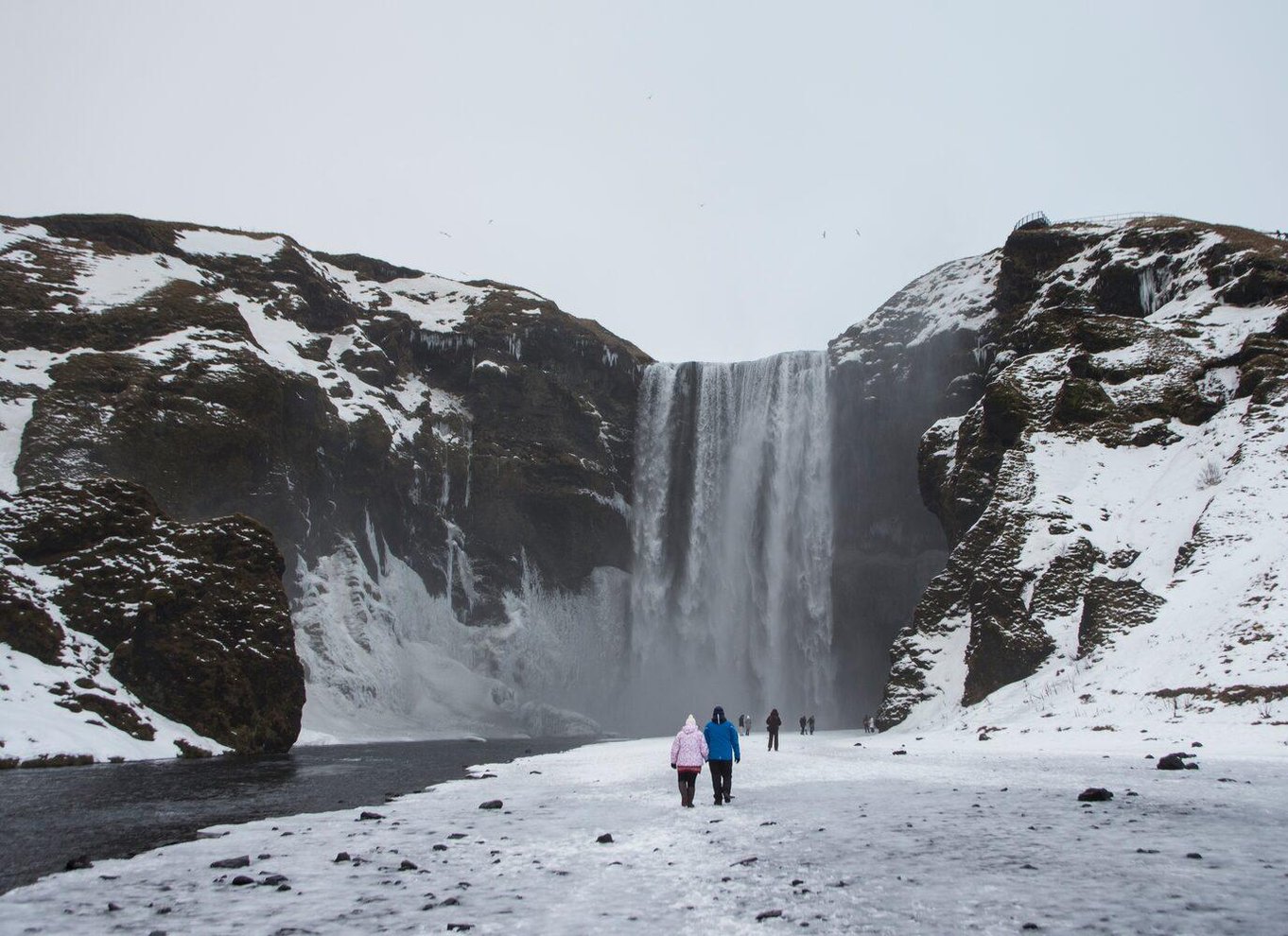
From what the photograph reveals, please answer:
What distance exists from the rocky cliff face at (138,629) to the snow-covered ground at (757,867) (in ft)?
60.5

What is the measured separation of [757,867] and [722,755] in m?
6.57

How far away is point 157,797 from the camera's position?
16984 millimetres

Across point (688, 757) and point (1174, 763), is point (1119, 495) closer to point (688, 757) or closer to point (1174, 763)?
point (1174, 763)

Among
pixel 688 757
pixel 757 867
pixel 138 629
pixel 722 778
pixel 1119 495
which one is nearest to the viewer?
pixel 757 867

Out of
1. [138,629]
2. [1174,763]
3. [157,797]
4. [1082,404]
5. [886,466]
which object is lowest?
[157,797]

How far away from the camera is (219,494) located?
53094 mm

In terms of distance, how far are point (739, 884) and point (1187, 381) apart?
137ft

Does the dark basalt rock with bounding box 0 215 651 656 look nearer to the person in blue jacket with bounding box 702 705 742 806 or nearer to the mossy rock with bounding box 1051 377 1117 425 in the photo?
the mossy rock with bounding box 1051 377 1117 425

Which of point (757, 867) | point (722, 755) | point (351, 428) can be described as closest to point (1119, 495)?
point (722, 755)

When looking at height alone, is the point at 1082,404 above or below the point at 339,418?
below

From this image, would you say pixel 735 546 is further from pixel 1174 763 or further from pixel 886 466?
pixel 1174 763

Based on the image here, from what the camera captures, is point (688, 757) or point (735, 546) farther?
point (735, 546)

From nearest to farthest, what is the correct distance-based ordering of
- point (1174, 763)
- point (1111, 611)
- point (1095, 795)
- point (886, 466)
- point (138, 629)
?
point (1095, 795)
point (1174, 763)
point (1111, 611)
point (138, 629)
point (886, 466)

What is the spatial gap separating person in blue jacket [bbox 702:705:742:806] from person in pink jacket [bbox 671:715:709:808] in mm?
222
